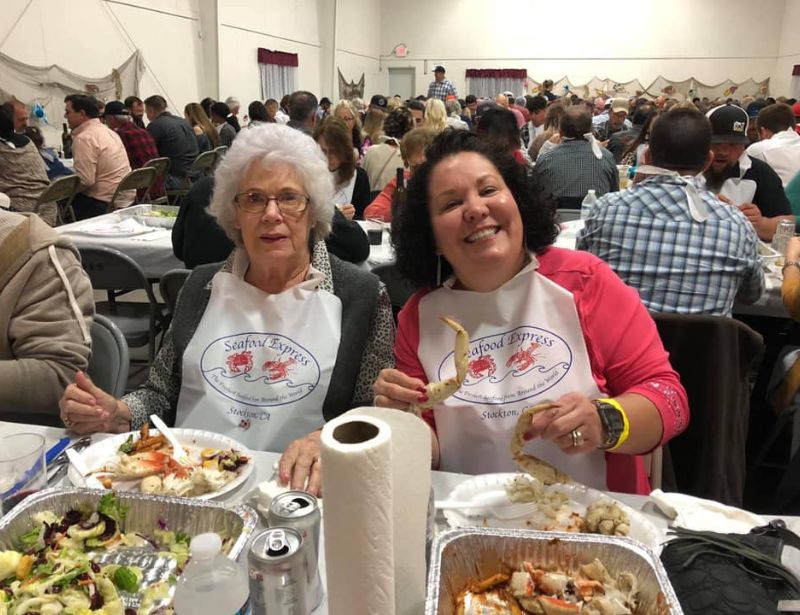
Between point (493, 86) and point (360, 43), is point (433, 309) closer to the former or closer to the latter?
point (360, 43)

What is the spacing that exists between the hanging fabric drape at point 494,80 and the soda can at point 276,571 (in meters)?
21.0

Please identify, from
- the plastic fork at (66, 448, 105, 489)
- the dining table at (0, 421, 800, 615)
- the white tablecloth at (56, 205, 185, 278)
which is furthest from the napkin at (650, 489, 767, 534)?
the white tablecloth at (56, 205, 185, 278)

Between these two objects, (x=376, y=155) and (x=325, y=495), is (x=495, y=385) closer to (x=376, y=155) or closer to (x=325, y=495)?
(x=325, y=495)

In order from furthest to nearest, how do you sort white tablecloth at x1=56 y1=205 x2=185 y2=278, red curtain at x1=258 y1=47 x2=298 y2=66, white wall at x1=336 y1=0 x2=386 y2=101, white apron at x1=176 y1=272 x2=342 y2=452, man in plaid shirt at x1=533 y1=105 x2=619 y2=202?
white wall at x1=336 y1=0 x2=386 y2=101 → red curtain at x1=258 y1=47 x2=298 y2=66 → man in plaid shirt at x1=533 y1=105 x2=619 y2=202 → white tablecloth at x1=56 y1=205 x2=185 y2=278 → white apron at x1=176 y1=272 x2=342 y2=452

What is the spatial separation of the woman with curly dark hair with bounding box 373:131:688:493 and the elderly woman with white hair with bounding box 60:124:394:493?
25 cm

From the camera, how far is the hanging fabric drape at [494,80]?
20.1 meters

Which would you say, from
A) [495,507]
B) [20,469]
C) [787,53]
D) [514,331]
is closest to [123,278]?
[20,469]

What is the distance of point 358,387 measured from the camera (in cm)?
192

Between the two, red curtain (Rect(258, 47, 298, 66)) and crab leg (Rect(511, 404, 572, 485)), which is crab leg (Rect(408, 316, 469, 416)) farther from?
red curtain (Rect(258, 47, 298, 66))

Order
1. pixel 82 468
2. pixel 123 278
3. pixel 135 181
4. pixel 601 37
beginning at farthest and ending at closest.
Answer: pixel 601 37 → pixel 135 181 → pixel 123 278 → pixel 82 468

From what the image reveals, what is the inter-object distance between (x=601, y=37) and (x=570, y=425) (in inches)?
828

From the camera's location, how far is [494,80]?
20.3 metres

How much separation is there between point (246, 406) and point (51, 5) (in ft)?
30.0

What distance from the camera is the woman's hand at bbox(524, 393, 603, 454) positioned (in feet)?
4.40
